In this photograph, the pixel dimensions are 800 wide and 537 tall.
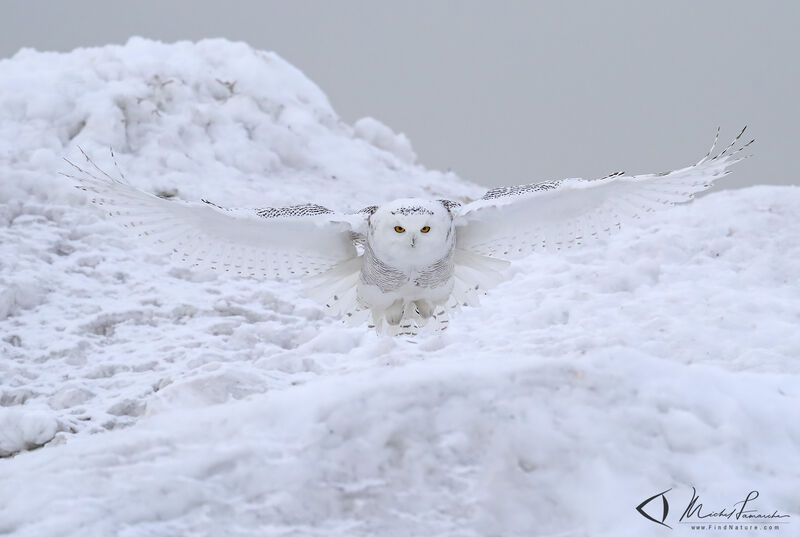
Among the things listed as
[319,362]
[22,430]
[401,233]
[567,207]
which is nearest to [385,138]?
[319,362]

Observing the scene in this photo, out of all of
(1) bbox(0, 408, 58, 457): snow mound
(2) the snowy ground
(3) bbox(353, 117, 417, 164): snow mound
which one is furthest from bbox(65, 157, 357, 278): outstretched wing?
(3) bbox(353, 117, 417, 164): snow mound

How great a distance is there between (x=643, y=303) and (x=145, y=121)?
7163 millimetres

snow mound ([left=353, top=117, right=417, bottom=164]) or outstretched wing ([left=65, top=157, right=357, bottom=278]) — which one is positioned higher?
snow mound ([left=353, top=117, right=417, bottom=164])

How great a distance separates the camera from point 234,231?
5695 millimetres

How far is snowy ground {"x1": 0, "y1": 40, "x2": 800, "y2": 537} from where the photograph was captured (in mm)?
4258

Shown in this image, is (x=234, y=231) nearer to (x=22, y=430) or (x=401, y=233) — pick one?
(x=401, y=233)

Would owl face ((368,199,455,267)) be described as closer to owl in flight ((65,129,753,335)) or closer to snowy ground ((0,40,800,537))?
owl in flight ((65,129,753,335))

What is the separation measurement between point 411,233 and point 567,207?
1395 millimetres

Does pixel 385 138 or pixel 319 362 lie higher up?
pixel 385 138

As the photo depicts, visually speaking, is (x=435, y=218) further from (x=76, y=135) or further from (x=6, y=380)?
(x=76, y=135)

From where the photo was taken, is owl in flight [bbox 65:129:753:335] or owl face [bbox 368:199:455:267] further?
owl in flight [bbox 65:129:753:335]

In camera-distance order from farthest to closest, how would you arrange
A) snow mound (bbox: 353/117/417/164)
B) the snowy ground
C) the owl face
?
1. snow mound (bbox: 353/117/417/164)
2. the owl face
3. the snowy ground

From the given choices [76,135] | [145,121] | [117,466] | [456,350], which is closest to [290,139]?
[145,121]

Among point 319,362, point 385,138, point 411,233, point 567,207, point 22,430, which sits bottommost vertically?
point 22,430
